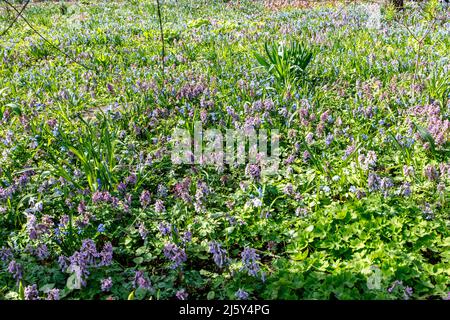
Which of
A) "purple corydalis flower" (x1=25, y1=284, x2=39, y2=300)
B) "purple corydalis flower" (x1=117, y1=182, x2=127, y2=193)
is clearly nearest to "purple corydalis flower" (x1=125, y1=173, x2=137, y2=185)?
"purple corydalis flower" (x1=117, y1=182, x2=127, y2=193)

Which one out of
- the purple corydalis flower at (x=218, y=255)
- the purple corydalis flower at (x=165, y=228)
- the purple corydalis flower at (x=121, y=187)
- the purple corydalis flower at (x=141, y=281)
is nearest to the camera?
the purple corydalis flower at (x=141, y=281)

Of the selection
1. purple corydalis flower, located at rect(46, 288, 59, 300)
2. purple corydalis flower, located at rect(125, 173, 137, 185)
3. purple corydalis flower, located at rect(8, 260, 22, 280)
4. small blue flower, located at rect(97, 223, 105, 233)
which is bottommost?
purple corydalis flower, located at rect(46, 288, 59, 300)

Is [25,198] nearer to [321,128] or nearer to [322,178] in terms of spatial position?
[322,178]

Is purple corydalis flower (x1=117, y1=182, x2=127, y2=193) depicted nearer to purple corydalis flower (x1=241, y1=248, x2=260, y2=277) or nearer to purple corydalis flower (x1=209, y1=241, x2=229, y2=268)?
purple corydalis flower (x1=209, y1=241, x2=229, y2=268)

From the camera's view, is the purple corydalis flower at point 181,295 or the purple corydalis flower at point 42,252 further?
the purple corydalis flower at point 42,252

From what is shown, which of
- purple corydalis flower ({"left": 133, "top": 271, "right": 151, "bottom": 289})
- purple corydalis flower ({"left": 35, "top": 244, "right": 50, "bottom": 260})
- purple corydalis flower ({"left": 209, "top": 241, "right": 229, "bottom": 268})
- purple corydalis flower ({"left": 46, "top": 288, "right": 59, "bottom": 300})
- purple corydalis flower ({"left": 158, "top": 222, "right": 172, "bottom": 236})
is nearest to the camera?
purple corydalis flower ({"left": 46, "top": 288, "right": 59, "bottom": 300})

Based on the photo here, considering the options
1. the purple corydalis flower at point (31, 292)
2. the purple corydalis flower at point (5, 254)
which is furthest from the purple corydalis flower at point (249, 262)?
the purple corydalis flower at point (5, 254)

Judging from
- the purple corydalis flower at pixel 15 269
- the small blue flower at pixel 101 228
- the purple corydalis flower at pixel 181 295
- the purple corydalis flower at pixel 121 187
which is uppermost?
the purple corydalis flower at pixel 121 187

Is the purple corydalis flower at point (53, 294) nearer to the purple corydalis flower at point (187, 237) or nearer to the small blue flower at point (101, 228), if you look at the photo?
the small blue flower at point (101, 228)

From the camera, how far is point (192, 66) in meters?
6.97

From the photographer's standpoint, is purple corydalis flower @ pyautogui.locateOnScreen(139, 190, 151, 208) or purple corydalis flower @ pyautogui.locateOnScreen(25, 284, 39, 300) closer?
purple corydalis flower @ pyautogui.locateOnScreen(25, 284, 39, 300)

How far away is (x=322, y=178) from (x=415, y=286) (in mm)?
1322

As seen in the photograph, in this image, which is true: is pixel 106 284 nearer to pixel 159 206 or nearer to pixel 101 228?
pixel 101 228
